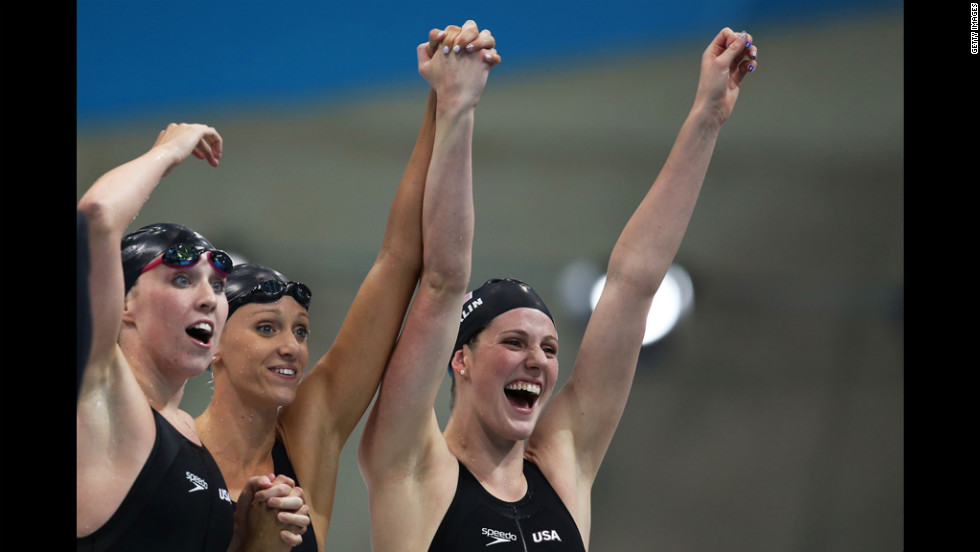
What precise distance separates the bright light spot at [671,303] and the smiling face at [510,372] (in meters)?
2.89

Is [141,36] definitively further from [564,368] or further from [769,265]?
[769,265]

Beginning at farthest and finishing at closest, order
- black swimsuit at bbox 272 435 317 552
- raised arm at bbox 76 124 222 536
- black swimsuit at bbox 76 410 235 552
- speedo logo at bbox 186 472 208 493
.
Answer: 1. black swimsuit at bbox 272 435 317 552
2. speedo logo at bbox 186 472 208 493
3. black swimsuit at bbox 76 410 235 552
4. raised arm at bbox 76 124 222 536

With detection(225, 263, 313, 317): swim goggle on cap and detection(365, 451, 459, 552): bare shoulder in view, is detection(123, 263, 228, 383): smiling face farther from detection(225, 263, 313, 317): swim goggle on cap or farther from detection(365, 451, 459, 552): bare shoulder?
detection(365, 451, 459, 552): bare shoulder

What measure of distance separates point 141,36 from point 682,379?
148 inches

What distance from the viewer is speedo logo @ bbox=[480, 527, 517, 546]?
8.27 ft

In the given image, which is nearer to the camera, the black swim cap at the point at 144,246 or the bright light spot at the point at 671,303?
the black swim cap at the point at 144,246

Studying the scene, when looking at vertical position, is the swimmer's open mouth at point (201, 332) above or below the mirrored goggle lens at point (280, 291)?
below

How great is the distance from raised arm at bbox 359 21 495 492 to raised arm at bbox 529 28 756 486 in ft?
1.81

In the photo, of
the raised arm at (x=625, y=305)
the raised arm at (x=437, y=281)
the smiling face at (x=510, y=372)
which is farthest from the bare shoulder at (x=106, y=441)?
the raised arm at (x=625, y=305)

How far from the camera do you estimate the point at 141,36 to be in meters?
3.18

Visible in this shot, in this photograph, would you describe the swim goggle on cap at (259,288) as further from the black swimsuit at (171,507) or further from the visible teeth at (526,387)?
the visible teeth at (526,387)

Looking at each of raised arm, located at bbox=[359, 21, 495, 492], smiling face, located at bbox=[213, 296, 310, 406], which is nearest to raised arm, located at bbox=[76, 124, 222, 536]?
smiling face, located at bbox=[213, 296, 310, 406]

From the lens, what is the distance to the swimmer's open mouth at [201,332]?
2121 mm

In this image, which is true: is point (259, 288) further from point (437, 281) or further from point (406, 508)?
point (406, 508)
